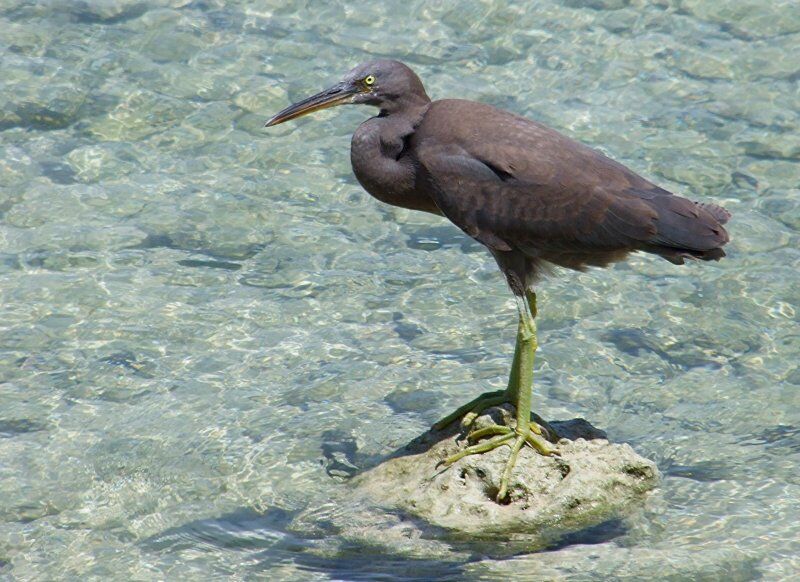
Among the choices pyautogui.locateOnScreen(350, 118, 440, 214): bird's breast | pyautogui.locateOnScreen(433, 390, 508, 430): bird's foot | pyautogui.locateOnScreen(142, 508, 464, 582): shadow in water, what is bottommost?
pyautogui.locateOnScreen(142, 508, 464, 582): shadow in water

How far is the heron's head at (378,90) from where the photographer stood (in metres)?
5.99

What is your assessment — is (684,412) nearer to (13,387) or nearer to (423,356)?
(423,356)

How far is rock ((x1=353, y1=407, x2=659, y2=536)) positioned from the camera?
199 inches

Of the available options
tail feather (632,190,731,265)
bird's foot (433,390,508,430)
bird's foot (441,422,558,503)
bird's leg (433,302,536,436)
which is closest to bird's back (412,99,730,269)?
tail feather (632,190,731,265)

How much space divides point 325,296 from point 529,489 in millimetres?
2599

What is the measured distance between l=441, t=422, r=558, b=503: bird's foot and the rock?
0.13 feet

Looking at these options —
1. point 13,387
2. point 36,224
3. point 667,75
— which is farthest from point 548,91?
point 13,387

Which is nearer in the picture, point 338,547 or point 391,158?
point 338,547

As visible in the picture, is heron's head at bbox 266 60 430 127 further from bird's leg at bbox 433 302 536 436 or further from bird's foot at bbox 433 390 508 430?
bird's foot at bbox 433 390 508 430

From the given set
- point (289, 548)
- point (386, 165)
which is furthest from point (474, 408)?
point (386, 165)

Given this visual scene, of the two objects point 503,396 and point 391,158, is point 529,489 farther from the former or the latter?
point 391,158

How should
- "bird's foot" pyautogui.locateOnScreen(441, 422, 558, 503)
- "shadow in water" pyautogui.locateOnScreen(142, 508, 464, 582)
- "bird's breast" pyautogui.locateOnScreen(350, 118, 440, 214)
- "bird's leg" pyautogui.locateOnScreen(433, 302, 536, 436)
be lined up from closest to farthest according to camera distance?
1. "shadow in water" pyautogui.locateOnScreen(142, 508, 464, 582)
2. "bird's foot" pyautogui.locateOnScreen(441, 422, 558, 503)
3. "bird's leg" pyautogui.locateOnScreen(433, 302, 536, 436)
4. "bird's breast" pyautogui.locateOnScreen(350, 118, 440, 214)

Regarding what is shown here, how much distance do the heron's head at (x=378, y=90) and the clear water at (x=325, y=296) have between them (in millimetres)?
1513

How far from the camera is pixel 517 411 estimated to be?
5457mm
